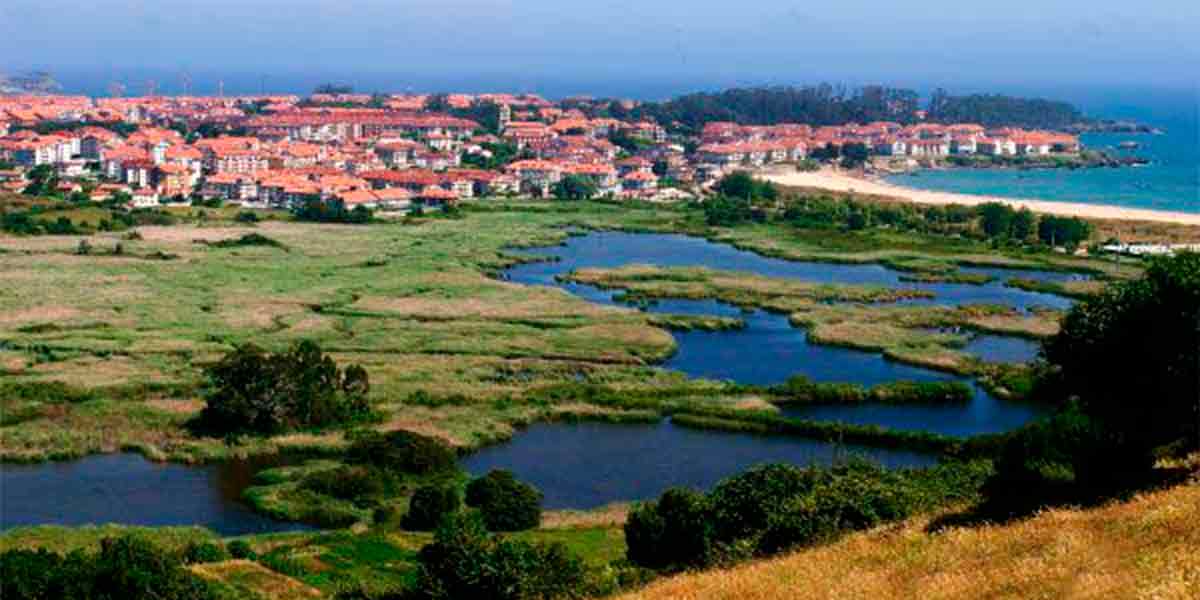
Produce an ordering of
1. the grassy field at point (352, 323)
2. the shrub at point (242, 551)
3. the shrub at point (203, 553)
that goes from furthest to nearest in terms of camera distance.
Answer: the grassy field at point (352, 323)
the shrub at point (242, 551)
the shrub at point (203, 553)

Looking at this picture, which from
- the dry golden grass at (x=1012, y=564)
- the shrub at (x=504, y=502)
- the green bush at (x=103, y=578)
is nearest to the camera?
the dry golden grass at (x=1012, y=564)

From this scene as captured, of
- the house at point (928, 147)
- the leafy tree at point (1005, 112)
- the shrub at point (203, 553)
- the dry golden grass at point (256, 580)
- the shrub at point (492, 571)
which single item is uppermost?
the leafy tree at point (1005, 112)

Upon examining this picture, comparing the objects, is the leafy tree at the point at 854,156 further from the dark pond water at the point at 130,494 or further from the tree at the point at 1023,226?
the dark pond water at the point at 130,494

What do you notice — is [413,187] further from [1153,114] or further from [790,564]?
[1153,114]

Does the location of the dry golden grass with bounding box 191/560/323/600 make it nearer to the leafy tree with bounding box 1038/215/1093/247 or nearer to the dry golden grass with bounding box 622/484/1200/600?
the dry golden grass with bounding box 622/484/1200/600

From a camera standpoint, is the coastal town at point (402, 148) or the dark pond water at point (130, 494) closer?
the dark pond water at point (130, 494)

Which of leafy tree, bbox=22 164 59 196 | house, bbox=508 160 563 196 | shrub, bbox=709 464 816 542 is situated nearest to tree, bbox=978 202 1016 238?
house, bbox=508 160 563 196

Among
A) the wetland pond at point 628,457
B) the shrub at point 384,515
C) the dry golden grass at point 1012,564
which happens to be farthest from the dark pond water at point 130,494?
the dry golden grass at point 1012,564
